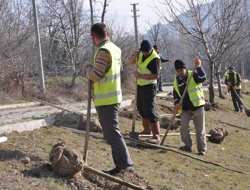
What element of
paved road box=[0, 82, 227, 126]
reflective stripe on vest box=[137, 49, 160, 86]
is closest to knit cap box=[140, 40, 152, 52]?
reflective stripe on vest box=[137, 49, 160, 86]

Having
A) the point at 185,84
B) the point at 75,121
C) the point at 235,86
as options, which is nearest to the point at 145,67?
the point at 185,84

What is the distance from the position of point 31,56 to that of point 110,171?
67.7 feet

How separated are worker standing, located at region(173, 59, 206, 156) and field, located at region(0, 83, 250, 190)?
0.30 meters

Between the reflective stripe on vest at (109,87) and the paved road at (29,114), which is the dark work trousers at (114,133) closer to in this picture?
the reflective stripe on vest at (109,87)

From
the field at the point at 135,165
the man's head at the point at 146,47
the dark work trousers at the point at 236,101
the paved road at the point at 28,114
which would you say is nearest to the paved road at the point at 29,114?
the paved road at the point at 28,114

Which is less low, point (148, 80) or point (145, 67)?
point (145, 67)

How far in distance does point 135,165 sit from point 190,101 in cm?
245

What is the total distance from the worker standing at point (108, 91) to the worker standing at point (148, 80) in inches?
95.2

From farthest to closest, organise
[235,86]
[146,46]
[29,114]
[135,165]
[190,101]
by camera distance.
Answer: [235,86], [29,114], [190,101], [146,46], [135,165]

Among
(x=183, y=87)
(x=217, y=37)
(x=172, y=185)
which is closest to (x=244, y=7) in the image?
(x=217, y=37)

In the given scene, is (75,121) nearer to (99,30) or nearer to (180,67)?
(180,67)

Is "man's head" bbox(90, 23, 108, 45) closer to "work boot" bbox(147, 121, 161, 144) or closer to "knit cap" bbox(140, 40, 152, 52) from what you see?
"knit cap" bbox(140, 40, 152, 52)

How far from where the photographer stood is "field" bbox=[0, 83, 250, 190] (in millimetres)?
5323

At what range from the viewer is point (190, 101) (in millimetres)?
8758
